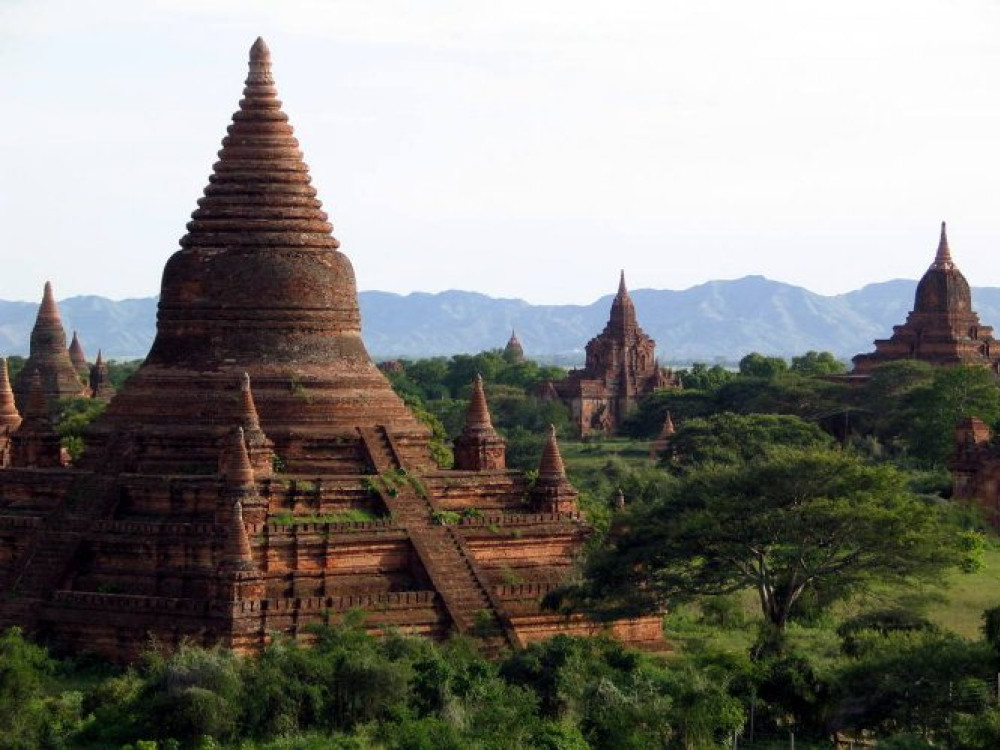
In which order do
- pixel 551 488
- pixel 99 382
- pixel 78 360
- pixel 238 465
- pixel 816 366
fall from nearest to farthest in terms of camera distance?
pixel 238 465 → pixel 551 488 → pixel 99 382 → pixel 78 360 → pixel 816 366

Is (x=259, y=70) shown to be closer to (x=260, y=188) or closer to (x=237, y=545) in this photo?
(x=260, y=188)

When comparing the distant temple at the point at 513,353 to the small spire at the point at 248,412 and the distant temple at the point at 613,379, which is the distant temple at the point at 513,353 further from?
the small spire at the point at 248,412

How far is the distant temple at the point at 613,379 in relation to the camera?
11219 centimetres

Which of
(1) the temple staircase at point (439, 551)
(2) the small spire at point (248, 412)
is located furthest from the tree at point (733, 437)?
(2) the small spire at point (248, 412)

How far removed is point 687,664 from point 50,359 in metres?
46.8

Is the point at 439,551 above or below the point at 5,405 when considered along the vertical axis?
below

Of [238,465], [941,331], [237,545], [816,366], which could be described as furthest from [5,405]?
[816,366]

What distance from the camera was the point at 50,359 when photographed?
255ft

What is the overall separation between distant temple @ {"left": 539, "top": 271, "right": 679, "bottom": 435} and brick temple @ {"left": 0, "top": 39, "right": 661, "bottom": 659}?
224ft

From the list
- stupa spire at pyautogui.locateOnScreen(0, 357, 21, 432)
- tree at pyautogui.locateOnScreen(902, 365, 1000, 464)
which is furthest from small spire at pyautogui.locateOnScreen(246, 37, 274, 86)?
tree at pyautogui.locateOnScreen(902, 365, 1000, 464)

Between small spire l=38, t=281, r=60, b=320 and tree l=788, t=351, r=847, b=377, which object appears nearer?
small spire l=38, t=281, r=60, b=320

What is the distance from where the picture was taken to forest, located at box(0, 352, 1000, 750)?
30.6m

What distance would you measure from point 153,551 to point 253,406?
10.4 ft

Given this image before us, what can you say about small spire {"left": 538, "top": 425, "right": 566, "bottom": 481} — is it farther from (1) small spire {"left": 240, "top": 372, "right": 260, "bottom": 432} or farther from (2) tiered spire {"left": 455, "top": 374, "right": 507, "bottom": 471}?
(1) small spire {"left": 240, "top": 372, "right": 260, "bottom": 432}
